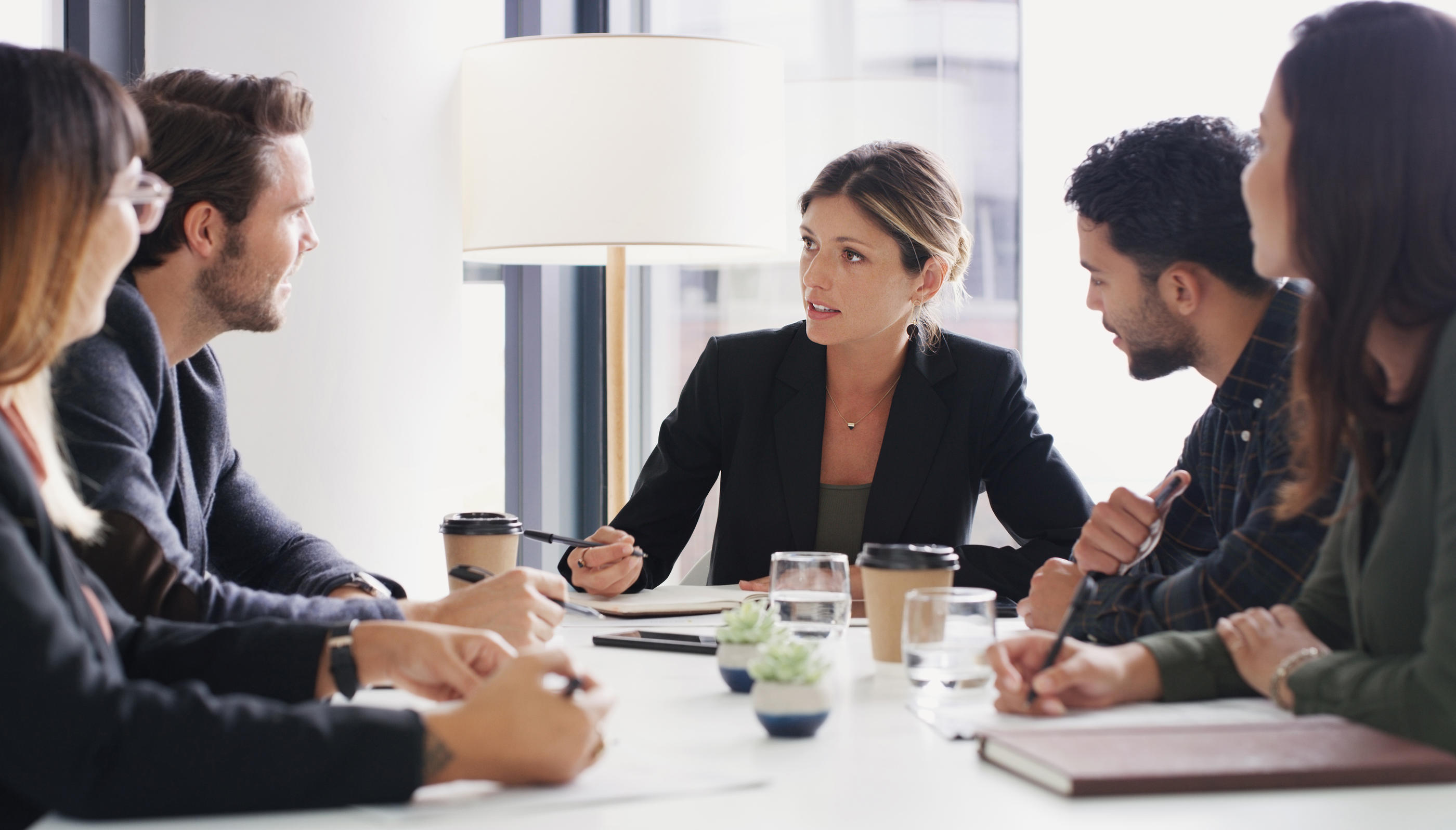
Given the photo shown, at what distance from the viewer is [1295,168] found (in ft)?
3.87

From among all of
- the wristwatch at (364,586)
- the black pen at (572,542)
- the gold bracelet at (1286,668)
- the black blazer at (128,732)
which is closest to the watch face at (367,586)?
the wristwatch at (364,586)

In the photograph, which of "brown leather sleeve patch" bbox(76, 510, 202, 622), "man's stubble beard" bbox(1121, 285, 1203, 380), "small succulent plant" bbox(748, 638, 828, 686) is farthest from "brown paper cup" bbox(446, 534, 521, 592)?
"man's stubble beard" bbox(1121, 285, 1203, 380)

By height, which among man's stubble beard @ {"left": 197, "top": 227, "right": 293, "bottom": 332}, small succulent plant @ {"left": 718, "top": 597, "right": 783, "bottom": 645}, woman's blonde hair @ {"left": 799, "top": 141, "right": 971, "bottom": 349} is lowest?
small succulent plant @ {"left": 718, "top": 597, "right": 783, "bottom": 645}

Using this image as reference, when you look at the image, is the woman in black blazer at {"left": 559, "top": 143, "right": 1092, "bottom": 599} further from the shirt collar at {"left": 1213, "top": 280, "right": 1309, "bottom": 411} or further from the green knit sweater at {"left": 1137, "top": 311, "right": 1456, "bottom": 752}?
the green knit sweater at {"left": 1137, "top": 311, "right": 1456, "bottom": 752}

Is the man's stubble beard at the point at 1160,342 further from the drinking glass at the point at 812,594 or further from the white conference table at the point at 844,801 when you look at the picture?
the white conference table at the point at 844,801

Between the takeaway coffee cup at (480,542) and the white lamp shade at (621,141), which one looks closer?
the takeaway coffee cup at (480,542)

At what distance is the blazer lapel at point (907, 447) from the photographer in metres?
2.36

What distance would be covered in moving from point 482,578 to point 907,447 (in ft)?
3.40

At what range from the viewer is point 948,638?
1.25 m

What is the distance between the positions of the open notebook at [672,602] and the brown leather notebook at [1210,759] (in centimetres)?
80

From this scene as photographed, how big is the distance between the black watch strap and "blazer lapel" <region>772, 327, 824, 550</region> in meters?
1.28

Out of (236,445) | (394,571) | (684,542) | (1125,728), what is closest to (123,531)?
(1125,728)

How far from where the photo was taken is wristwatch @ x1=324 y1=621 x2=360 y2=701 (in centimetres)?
121

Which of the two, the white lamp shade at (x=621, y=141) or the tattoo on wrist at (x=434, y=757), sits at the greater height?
the white lamp shade at (x=621, y=141)
